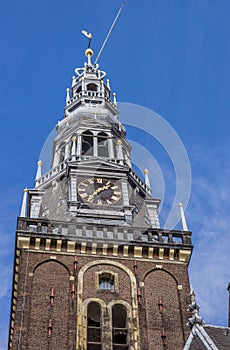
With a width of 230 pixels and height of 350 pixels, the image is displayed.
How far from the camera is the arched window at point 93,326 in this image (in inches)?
1307

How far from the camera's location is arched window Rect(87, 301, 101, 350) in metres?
33.2

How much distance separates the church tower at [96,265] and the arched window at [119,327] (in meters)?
0.04

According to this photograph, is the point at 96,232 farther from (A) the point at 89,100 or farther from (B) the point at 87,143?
(A) the point at 89,100

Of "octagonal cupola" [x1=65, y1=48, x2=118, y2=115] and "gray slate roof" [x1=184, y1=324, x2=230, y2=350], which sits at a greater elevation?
"octagonal cupola" [x1=65, y1=48, x2=118, y2=115]

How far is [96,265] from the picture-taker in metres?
36.5

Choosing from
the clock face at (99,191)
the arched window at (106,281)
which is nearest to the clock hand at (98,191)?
the clock face at (99,191)

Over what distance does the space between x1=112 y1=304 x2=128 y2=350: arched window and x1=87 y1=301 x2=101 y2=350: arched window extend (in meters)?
A: 0.63

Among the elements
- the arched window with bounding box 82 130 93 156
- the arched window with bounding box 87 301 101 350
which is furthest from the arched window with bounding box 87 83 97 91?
the arched window with bounding box 87 301 101 350

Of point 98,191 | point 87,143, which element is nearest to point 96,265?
point 98,191

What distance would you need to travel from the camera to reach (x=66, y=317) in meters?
33.9

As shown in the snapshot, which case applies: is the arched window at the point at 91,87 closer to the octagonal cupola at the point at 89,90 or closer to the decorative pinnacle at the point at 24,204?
the octagonal cupola at the point at 89,90

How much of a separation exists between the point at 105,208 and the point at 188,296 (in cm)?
708

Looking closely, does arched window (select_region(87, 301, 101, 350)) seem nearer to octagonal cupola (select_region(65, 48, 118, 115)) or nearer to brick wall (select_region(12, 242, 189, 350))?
brick wall (select_region(12, 242, 189, 350))

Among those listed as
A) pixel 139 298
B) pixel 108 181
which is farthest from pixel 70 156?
pixel 139 298
